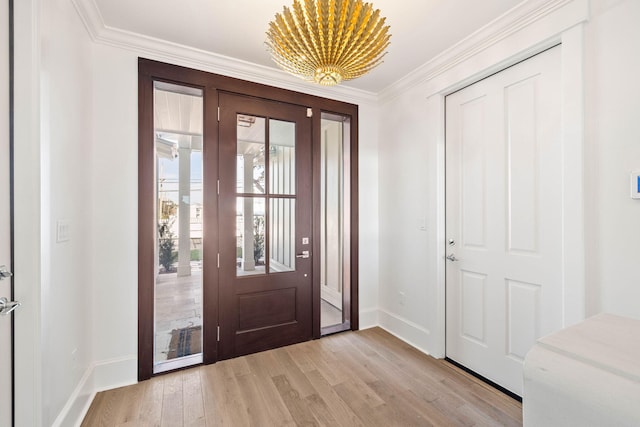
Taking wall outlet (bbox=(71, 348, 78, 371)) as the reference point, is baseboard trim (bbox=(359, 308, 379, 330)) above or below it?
below

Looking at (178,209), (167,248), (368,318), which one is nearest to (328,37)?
(368,318)

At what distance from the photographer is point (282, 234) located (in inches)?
106

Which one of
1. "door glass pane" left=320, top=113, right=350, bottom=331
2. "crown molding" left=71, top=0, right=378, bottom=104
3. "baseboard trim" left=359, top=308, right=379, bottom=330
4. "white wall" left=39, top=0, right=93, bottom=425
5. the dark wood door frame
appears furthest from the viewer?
"door glass pane" left=320, top=113, right=350, bottom=331

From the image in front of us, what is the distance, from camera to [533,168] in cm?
183

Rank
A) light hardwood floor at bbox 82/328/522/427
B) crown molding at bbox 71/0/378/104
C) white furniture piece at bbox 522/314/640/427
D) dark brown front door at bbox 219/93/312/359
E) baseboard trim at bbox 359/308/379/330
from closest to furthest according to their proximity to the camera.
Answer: white furniture piece at bbox 522/314/640/427
light hardwood floor at bbox 82/328/522/427
crown molding at bbox 71/0/378/104
dark brown front door at bbox 219/93/312/359
baseboard trim at bbox 359/308/379/330

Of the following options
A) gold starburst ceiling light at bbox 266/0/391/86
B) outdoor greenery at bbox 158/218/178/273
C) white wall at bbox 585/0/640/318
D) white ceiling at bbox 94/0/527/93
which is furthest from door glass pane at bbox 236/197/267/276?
outdoor greenery at bbox 158/218/178/273

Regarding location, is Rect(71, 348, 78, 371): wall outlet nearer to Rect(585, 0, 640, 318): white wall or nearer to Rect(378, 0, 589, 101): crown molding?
Rect(585, 0, 640, 318): white wall

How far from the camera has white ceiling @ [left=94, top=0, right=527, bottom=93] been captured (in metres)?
1.76

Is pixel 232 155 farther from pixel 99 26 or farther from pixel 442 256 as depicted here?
pixel 442 256

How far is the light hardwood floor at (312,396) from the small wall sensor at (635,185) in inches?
54.7

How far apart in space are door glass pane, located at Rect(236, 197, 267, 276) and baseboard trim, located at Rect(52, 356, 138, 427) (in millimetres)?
1006

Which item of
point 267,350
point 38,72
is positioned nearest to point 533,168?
point 267,350

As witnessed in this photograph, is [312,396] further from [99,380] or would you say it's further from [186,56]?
[186,56]

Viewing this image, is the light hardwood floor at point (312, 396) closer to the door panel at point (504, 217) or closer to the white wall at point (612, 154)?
the door panel at point (504, 217)
